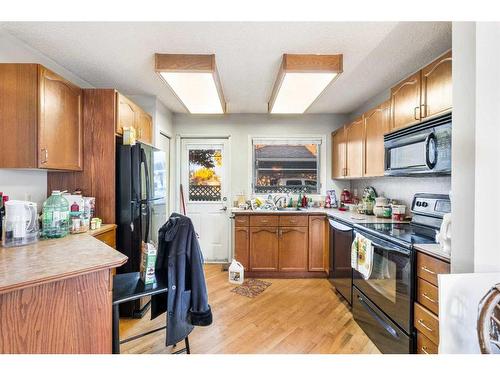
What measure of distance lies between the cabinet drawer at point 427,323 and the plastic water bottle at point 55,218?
2.43 meters

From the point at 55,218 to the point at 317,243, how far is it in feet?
9.11

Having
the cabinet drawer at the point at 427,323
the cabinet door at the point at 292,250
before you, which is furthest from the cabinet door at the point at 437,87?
the cabinet door at the point at 292,250

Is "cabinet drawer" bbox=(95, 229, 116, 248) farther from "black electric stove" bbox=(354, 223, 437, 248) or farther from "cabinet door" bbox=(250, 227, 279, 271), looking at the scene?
"black electric stove" bbox=(354, 223, 437, 248)

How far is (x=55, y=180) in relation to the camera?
2.15 meters

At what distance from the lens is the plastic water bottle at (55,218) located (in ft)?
5.38

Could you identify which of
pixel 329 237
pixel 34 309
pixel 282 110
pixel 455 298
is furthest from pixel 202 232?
→ pixel 455 298

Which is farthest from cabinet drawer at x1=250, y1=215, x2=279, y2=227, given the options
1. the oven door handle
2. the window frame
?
the oven door handle

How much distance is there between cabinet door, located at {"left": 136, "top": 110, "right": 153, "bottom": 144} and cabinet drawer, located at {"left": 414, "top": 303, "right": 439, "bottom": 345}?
288 cm

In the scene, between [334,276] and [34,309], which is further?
[334,276]

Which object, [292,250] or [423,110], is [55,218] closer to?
[292,250]

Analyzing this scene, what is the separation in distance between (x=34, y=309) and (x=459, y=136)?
69.7 inches

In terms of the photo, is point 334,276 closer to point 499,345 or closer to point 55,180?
point 499,345

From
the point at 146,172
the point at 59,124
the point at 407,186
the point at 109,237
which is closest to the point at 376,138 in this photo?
the point at 407,186

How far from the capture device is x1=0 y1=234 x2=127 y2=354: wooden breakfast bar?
0.89m
